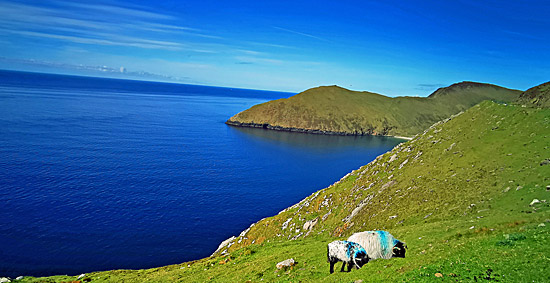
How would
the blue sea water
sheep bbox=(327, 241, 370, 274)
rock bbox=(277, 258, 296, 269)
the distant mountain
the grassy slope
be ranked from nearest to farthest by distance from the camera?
the grassy slope
sheep bbox=(327, 241, 370, 274)
rock bbox=(277, 258, 296, 269)
the distant mountain
the blue sea water

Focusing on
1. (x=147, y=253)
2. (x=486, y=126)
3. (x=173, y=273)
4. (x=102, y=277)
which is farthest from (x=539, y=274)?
(x=147, y=253)

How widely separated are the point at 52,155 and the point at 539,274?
450 ft

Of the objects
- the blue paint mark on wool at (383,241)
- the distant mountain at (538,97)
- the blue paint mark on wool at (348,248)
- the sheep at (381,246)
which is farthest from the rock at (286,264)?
the distant mountain at (538,97)

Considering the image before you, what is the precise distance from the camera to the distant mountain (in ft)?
155

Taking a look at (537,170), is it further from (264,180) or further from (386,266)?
(264,180)

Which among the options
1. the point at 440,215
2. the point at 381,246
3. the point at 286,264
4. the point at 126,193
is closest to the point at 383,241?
the point at 381,246

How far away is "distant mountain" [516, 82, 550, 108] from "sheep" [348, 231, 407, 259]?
4116 centimetres

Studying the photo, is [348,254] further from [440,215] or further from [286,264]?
[440,215]

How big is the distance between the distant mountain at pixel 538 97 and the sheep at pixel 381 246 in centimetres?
4116

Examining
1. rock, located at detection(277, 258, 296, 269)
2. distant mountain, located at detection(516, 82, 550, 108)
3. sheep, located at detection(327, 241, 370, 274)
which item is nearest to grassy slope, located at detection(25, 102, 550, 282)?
rock, located at detection(277, 258, 296, 269)

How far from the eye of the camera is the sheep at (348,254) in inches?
859

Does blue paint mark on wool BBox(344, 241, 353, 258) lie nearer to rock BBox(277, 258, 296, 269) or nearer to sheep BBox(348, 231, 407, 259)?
sheep BBox(348, 231, 407, 259)

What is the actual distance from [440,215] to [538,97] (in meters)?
35.4

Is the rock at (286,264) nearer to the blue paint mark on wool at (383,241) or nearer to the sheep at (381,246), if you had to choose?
the sheep at (381,246)
